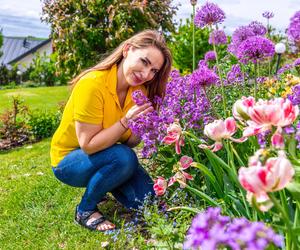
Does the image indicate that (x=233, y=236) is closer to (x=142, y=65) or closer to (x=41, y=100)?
(x=142, y=65)

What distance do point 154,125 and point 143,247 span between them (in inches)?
26.8

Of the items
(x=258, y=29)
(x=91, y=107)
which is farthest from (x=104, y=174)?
(x=258, y=29)

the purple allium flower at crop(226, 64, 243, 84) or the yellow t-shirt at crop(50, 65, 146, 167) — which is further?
the purple allium flower at crop(226, 64, 243, 84)

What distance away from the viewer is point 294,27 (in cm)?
276

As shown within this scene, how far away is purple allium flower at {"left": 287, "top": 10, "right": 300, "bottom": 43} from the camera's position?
2730 mm

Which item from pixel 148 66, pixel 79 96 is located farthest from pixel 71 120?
pixel 148 66

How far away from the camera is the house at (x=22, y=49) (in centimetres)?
4659

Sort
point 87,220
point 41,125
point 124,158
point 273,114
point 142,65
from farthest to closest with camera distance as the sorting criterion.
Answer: point 41,125 → point 87,220 → point 124,158 → point 142,65 → point 273,114

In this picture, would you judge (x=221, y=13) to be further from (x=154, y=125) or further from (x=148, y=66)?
(x=154, y=125)

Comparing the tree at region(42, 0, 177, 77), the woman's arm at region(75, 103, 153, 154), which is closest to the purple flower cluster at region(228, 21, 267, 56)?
the woman's arm at region(75, 103, 153, 154)

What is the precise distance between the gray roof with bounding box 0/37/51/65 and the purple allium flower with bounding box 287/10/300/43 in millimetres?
46236

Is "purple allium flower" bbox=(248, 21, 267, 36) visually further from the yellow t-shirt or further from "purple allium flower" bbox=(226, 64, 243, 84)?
the yellow t-shirt

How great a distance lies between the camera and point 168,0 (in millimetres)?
9023

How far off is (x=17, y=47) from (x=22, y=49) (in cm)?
75
